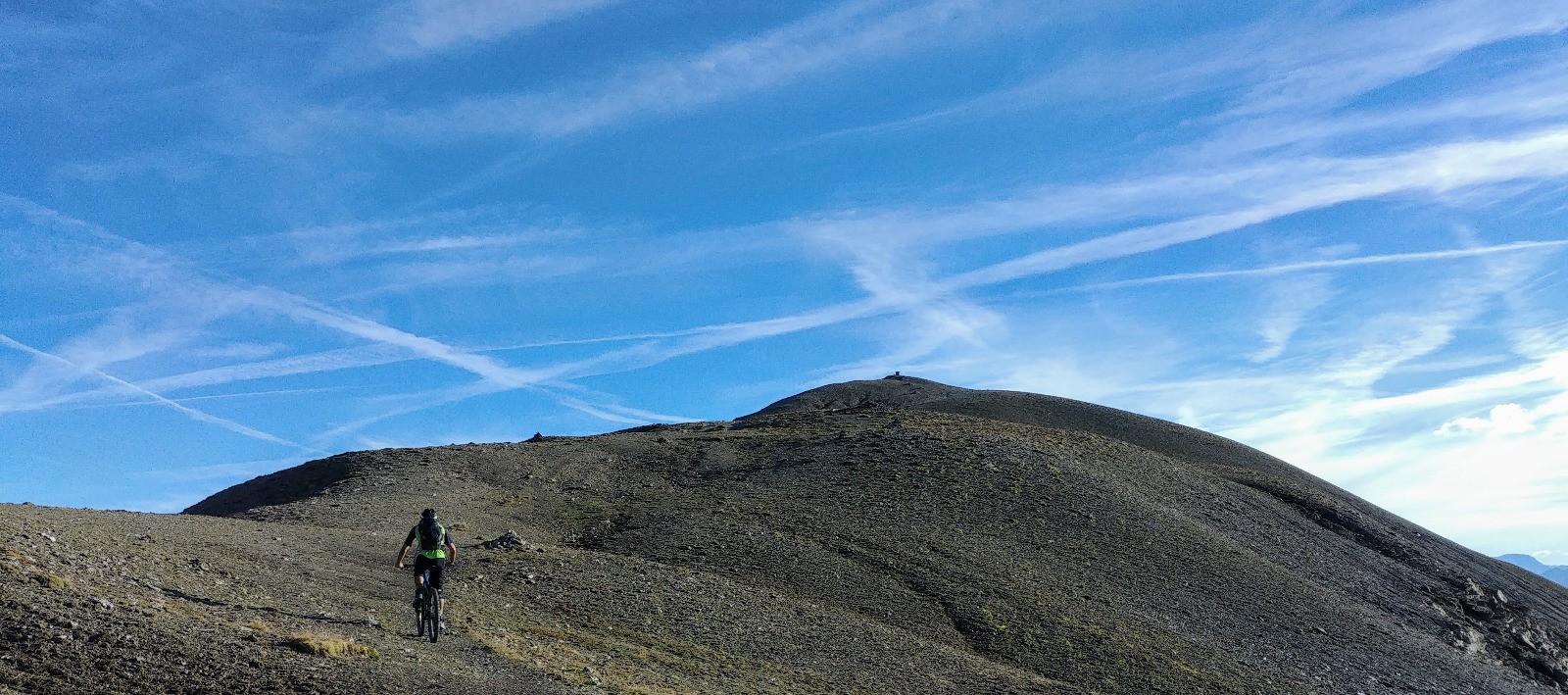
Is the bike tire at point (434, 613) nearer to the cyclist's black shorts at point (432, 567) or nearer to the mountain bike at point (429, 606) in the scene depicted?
the mountain bike at point (429, 606)

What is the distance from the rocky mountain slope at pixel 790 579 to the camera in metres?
15.4

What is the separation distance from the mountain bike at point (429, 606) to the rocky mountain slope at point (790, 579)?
0.37m

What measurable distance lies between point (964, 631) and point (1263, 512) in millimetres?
26382

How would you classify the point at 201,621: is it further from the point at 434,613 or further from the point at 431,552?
the point at 434,613

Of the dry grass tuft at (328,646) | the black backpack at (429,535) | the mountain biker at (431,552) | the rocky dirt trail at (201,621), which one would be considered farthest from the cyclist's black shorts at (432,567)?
the dry grass tuft at (328,646)

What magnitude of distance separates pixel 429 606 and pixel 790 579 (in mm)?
14873

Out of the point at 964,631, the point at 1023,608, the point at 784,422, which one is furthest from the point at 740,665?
the point at 784,422

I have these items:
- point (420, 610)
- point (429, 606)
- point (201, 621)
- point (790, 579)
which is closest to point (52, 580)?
point (201, 621)

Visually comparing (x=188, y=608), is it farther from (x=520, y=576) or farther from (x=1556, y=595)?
(x=1556, y=595)

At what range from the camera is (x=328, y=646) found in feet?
47.4

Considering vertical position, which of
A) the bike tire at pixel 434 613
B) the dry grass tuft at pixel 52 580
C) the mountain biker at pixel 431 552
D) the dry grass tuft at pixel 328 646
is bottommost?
the dry grass tuft at pixel 328 646

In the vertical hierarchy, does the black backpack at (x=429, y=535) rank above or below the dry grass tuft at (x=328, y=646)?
above

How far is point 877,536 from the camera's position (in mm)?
36625

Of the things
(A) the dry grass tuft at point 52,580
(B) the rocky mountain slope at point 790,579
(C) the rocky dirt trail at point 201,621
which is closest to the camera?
(C) the rocky dirt trail at point 201,621
